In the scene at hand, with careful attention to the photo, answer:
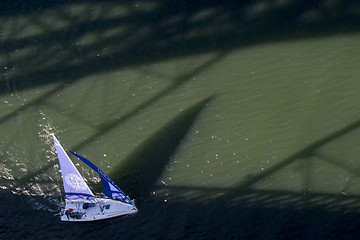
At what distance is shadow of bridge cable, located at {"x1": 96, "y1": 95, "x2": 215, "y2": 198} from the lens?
23375 mm

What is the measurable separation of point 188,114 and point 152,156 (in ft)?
7.62

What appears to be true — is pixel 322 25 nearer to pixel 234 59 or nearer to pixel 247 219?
pixel 234 59

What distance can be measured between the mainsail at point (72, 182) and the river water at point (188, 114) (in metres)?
0.91

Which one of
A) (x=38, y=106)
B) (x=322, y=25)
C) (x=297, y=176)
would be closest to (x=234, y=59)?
(x=322, y=25)

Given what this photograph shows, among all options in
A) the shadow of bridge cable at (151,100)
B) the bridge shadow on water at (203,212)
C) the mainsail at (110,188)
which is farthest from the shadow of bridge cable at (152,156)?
the shadow of bridge cable at (151,100)

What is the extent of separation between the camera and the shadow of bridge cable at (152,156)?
23375 millimetres

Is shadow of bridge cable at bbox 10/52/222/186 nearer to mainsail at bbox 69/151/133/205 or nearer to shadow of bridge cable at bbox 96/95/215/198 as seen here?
shadow of bridge cable at bbox 96/95/215/198

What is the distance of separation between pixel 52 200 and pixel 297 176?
9596mm

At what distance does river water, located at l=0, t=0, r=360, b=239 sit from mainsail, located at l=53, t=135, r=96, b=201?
3.00ft

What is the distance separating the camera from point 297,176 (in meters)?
23.1

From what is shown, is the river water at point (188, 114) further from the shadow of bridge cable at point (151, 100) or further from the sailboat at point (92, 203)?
the sailboat at point (92, 203)

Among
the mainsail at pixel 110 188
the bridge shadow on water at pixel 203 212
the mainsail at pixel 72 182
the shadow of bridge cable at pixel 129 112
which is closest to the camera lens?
the mainsail at pixel 72 182

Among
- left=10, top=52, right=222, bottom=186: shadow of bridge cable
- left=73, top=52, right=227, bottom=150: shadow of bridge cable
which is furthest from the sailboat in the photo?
left=73, top=52, right=227, bottom=150: shadow of bridge cable

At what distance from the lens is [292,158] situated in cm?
2339
